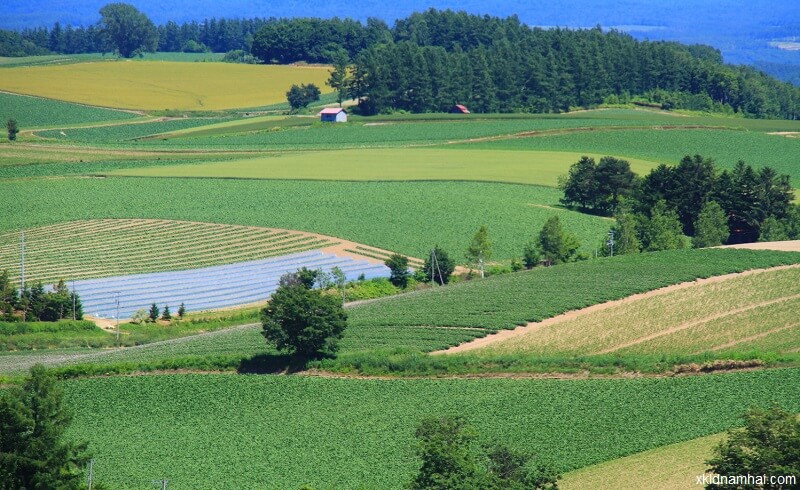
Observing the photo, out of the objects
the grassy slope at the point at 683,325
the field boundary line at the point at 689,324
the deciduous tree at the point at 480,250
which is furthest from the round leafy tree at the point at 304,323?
the deciduous tree at the point at 480,250

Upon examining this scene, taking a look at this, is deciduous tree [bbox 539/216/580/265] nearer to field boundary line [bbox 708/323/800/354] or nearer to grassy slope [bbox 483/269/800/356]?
grassy slope [bbox 483/269/800/356]

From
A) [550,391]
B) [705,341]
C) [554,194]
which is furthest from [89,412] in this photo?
[554,194]

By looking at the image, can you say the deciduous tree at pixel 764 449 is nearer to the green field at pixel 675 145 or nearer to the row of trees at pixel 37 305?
the row of trees at pixel 37 305

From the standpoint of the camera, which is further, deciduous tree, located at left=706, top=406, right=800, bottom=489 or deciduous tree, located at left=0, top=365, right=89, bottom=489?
deciduous tree, located at left=0, top=365, right=89, bottom=489

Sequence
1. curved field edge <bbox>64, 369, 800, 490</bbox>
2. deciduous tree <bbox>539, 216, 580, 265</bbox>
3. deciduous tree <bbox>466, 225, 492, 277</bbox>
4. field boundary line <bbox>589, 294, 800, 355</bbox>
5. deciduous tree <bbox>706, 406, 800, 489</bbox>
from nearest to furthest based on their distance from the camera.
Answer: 1. deciduous tree <bbox>706, 406, 800, 489</bbox>
2. curved field edge <bbox>64, 369, 800, 490</bbox>
3. field boundary line <bbox>589, 294, 800, 355</bbox>
4. deciduous tree <bbox>466, 225, 492, 277</bbox>
5. deciduous tree <bbox>539, 216, 580, 265</bbox>

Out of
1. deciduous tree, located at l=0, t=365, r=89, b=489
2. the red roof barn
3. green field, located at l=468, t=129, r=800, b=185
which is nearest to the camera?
deciduous tree, located at l=0, t=365, r=89, b=489

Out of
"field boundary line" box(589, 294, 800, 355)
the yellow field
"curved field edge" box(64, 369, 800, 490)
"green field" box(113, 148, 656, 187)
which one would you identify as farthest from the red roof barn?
"curved field edge" box(64, 369, 800, 490)
